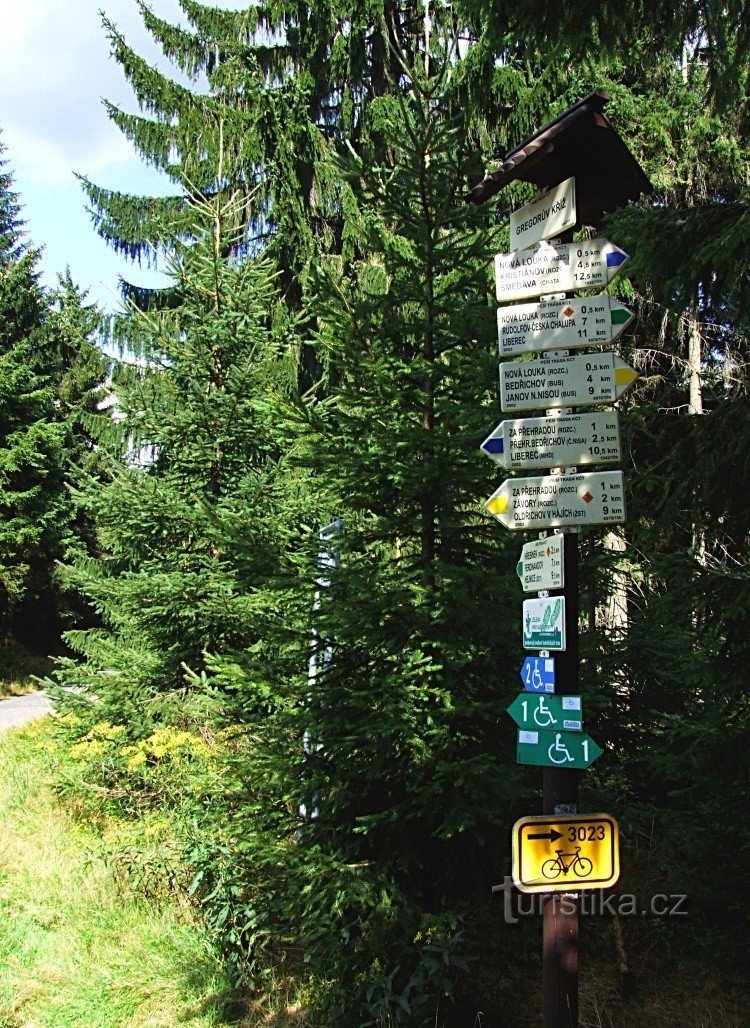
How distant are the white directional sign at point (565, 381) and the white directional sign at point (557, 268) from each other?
1.05 feet

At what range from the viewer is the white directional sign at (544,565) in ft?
10.7

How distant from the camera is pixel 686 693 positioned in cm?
606

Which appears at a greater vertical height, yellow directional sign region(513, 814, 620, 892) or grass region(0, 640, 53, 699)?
grass region(0, 640, 53, 699)

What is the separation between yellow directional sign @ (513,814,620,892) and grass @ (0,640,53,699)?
17.2 m

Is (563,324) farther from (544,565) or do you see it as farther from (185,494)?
(185,494)

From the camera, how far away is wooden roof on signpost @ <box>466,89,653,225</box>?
11.5ft

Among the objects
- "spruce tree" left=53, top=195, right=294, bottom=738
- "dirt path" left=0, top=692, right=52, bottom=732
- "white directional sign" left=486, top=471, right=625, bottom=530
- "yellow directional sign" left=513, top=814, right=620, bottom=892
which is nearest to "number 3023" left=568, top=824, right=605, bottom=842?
"yellow directional sign" left=513, top=814, right=620, bottom=892

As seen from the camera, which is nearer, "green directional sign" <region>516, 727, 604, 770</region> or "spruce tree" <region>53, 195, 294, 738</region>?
"green directional sign" <region>516, 727, 604, 770</region>

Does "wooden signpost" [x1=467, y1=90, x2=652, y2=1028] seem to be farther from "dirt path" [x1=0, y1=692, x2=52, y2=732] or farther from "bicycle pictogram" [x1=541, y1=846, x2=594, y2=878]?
"dirt path" [x1=0, y1=692, x2=52, y2=732]

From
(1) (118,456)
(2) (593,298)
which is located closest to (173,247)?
(1) (118,456)

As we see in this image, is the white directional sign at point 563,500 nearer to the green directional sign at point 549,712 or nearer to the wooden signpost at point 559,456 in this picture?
the wooden signpost at point 559,456

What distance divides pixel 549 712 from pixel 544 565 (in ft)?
1.96

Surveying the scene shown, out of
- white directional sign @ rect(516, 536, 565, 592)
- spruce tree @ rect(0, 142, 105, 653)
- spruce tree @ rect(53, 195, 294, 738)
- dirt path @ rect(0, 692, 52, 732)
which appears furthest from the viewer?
spruce tree @ rect(0, 142, 105, 653)

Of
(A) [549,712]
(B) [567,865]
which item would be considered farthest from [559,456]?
(B) [567,865]
